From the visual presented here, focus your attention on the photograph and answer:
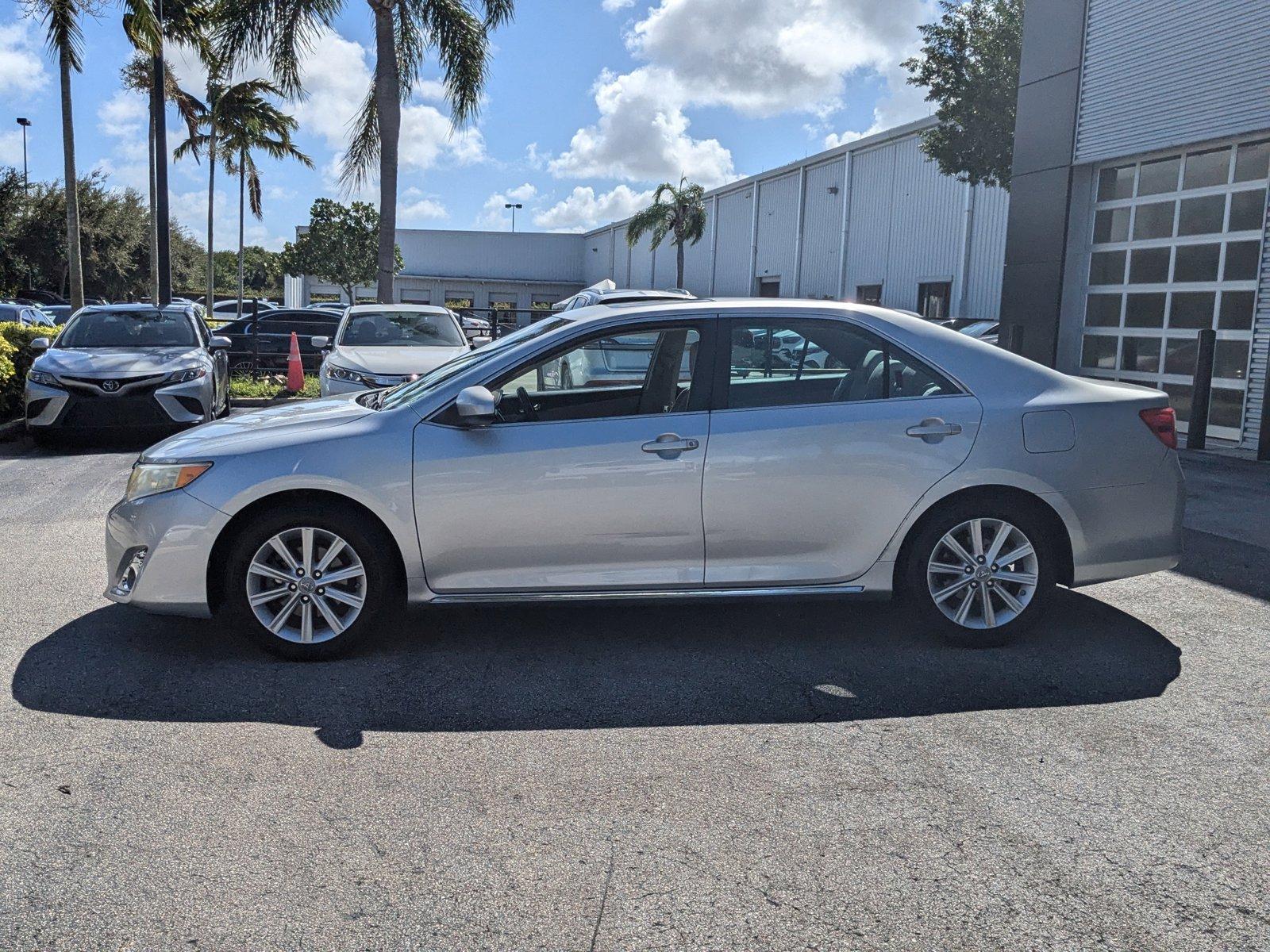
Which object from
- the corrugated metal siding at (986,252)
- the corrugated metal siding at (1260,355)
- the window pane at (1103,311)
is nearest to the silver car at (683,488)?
the corrugated metal siding at (1260,355)

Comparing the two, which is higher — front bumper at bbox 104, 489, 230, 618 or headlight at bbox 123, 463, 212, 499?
headlight at bbox 123, 463, 212, 499

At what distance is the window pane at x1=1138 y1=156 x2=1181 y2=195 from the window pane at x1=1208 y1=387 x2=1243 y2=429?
265cm

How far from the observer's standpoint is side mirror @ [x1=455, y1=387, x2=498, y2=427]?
4.69m

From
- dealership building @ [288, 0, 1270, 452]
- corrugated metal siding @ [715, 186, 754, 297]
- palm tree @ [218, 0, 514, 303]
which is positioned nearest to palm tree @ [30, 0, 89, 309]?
palm tree @ [218, 0, 514, 303]

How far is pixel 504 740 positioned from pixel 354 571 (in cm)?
116

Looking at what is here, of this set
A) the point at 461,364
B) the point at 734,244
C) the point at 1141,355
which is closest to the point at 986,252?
the point at 1141,355

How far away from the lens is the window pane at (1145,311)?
14172mm

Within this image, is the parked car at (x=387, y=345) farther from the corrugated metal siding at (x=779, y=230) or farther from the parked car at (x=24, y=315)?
the corrugated metal siding at (x=779, y=230)

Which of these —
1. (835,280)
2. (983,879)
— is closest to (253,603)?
(983,879)

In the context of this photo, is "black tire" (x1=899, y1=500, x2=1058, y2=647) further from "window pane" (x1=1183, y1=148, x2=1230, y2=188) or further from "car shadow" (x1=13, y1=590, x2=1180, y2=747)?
"window pane" (x1=1183, y1=148, x2=1230, y2=188)

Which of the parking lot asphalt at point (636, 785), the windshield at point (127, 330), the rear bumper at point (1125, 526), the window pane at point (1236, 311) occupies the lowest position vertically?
the parking lot asphalt at point (636, 785)

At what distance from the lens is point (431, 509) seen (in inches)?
187

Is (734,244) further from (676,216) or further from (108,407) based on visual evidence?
(108,407)

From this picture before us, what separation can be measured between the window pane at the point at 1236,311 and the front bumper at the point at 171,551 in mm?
11941
